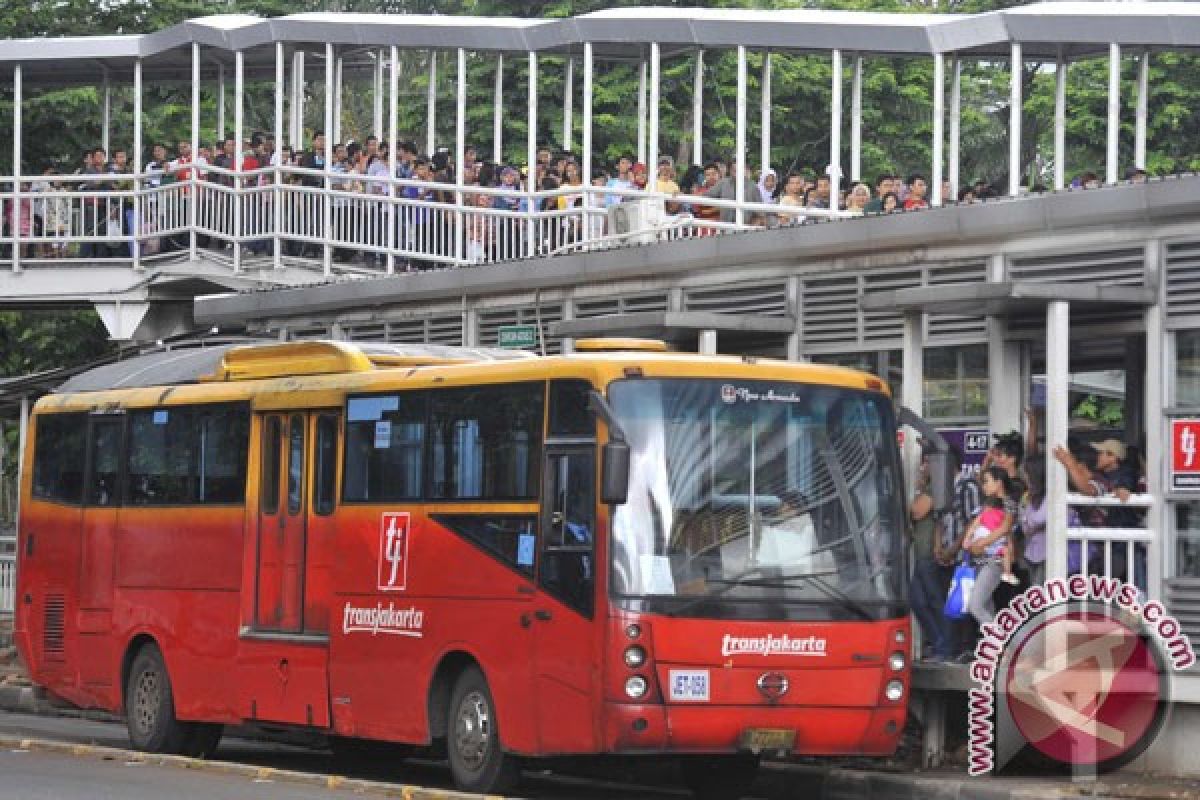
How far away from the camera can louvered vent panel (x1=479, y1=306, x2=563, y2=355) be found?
79.2ft

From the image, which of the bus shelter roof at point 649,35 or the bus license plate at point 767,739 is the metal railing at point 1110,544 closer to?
the bus license plate at point 767,739

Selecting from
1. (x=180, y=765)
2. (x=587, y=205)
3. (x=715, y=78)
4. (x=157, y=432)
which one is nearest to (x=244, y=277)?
(x=587, y=205)

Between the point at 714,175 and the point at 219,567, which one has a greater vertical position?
the point at 714,175

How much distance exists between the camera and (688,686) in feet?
53.7

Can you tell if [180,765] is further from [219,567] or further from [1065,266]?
[1065,266]

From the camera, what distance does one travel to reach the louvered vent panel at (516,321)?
2412 cm

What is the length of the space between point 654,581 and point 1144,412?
4521 mm

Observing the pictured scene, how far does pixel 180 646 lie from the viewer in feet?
69.3

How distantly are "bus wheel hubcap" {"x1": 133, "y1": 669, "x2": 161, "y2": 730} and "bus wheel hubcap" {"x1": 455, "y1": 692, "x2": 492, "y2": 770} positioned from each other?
175 inches

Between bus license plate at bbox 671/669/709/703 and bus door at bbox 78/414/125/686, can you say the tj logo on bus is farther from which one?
bus door at bbox 78/414/125/686

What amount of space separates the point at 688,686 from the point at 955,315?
4.20 m

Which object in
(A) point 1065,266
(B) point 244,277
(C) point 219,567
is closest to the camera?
(A) point 1065,266

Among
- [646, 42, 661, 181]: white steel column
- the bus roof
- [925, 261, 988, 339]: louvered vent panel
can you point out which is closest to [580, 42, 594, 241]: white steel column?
[646, 42, 661, 181]: white steel column

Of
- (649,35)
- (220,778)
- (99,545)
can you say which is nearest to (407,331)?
(99,545)
